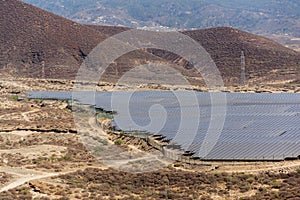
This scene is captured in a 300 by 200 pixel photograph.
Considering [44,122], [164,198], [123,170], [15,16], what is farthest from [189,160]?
[15,16]

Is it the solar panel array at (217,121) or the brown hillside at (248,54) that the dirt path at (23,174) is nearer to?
the solar panel array at (217,121)

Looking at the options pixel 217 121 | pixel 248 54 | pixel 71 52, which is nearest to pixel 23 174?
pixel 217 121

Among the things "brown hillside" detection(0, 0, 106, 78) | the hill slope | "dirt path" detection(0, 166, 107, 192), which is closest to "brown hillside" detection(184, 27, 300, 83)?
the hill slope

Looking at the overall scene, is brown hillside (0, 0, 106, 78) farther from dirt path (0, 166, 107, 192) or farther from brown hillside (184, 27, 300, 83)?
dirt path (0, 166, 107, 192)

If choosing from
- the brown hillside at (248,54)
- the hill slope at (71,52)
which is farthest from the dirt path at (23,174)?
the brown hillside at (248,54)

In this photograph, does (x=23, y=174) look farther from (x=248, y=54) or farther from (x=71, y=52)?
(x=248, y=54)
